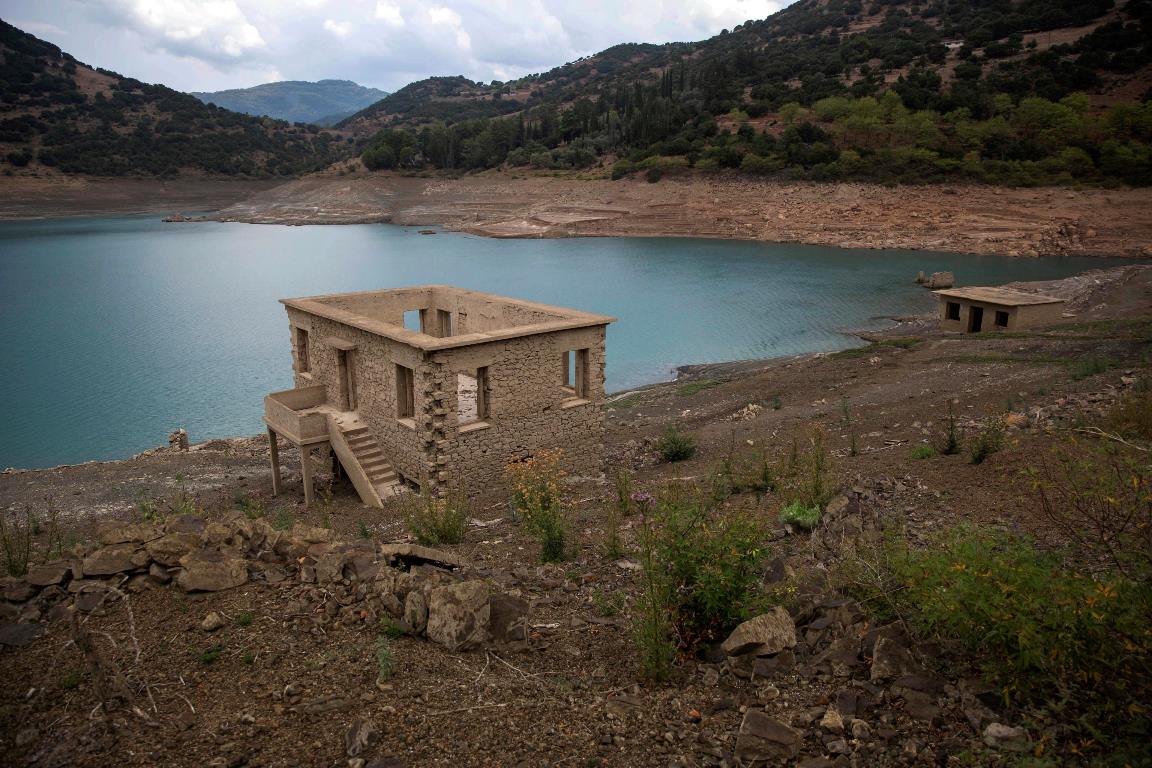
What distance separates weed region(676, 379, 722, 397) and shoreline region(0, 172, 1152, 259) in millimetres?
41389

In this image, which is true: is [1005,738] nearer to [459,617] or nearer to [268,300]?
[459,617]

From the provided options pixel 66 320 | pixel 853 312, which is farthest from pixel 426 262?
pixel 853 312

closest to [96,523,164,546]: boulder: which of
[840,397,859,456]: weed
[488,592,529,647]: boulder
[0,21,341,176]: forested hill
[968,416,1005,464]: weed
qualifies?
[488,592,529,647]: boulder

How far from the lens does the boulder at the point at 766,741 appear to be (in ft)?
14.0

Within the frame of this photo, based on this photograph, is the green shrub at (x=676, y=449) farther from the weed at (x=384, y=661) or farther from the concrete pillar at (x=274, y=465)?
the weed at (x=384, y=661)

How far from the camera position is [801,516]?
8.21 metres

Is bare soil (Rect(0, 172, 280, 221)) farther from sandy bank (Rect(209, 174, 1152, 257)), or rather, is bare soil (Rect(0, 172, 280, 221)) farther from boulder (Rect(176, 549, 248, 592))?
boulder (Rect(176, 549, 248, 592))

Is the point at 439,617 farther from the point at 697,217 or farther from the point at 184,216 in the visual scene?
the point at 184,216

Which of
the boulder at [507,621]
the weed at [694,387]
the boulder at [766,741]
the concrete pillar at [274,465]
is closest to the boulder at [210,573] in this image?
the boulder at [507,621]

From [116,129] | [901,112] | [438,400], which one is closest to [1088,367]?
[438,400]

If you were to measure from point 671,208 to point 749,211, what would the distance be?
23.4 ft

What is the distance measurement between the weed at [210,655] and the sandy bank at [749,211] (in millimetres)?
60667

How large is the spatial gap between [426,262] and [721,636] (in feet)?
173

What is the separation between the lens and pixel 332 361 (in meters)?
16.0
